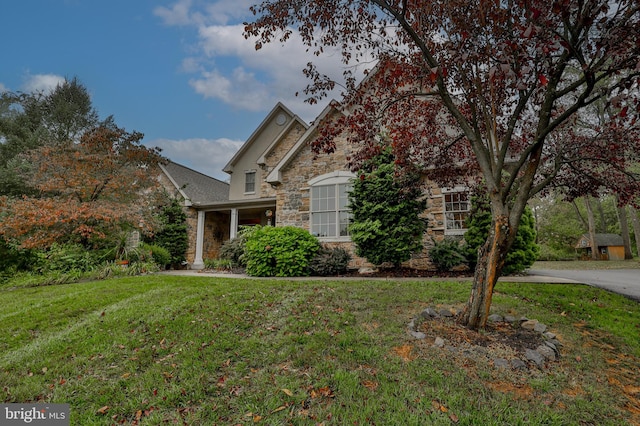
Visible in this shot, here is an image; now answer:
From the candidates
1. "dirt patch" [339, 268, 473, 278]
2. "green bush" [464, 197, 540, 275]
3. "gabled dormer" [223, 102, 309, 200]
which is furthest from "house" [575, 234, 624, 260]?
"gabled dormer" [223, 102, 309, 200]

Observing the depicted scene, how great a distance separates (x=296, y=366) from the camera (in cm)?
299

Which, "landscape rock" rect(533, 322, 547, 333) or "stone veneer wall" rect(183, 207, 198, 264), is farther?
"stone veneer wall" rect(183, 207, 198, 264)

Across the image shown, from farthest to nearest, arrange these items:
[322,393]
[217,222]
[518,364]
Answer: [217,222]
[518,364]
[322,393]

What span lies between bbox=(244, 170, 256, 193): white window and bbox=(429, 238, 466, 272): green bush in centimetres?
974

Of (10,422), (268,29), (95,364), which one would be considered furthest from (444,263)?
(10,422)

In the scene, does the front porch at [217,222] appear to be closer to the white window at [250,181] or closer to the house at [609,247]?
the white window at [250,181]

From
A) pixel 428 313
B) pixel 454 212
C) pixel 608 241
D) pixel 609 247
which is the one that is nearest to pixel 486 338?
pixel 428 313

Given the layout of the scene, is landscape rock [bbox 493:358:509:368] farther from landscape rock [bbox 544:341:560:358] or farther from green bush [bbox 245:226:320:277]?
green bush [bbox 245:226:320:277]

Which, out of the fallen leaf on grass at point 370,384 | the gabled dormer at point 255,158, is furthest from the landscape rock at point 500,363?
the gabled dormer at point 255,158

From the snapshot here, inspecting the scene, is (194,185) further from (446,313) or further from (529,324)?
(529,324)

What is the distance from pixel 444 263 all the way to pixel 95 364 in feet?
27.0

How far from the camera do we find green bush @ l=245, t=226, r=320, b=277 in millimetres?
8867

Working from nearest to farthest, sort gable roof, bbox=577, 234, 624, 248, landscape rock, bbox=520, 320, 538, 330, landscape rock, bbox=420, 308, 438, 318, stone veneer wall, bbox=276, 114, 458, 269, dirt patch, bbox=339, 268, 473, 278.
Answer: landscape rock, bbox=520, 320, 538, 330, landscape rock, bbox=420, 308, 438, 318, dirt patch, bbox=339, 268, 473, 278, stone veneer wall, bbox=276, 114, 458, 269, gable roof, bbox=577, 234, 624, 248

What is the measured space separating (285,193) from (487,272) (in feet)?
28.6
